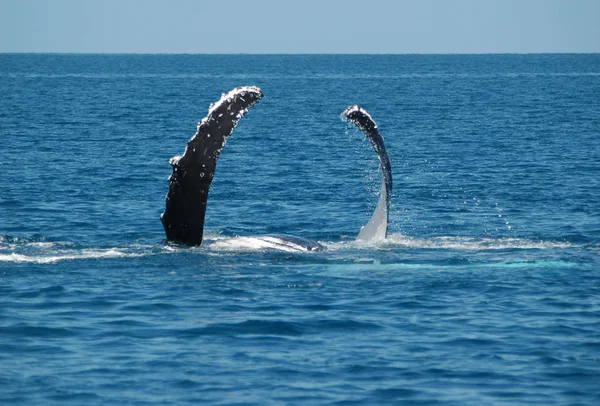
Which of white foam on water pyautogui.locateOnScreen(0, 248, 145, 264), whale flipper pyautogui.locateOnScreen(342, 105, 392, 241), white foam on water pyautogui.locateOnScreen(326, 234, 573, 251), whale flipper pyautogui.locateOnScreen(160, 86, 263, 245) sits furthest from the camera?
white foam on water pyautogui.locateOnScreen(326, 234, 573, 251)

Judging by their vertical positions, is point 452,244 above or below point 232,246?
above

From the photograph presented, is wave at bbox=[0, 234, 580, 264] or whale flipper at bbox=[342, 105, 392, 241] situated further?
wave at bbox=[0, 234, 580, 264]

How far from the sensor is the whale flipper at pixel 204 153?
18828 mm

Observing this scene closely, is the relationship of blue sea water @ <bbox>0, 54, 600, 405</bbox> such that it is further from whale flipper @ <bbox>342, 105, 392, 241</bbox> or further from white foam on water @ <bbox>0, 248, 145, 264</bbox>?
whale flipper @ <bbox>342, 105, 392, 241</bbox>

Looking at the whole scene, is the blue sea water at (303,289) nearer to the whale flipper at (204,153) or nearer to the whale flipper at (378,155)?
the whale flipper at (378,155)

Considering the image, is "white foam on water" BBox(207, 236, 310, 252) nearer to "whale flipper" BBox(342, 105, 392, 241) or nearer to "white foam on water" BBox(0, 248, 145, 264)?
"white foam on water" BBox(0, 248, 145, 264)

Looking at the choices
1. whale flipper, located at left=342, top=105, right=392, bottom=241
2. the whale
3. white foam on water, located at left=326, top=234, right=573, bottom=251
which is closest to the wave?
white foam on water, located at left=326, top=234, right=573, bottom=251

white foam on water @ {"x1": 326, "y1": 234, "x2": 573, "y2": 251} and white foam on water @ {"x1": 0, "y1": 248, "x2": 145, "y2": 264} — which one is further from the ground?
white foam on water @ {"x1": 326, "y1": 234, "x2": 573, "y2": 251}

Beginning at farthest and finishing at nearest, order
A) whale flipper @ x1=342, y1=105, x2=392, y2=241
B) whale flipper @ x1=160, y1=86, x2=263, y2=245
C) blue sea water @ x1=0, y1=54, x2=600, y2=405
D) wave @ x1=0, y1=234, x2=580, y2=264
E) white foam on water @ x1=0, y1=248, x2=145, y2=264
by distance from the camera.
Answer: wave @ x1=0, y1=234, x2=580, y2=264 < white foam on water @ x1=0, y1=248, x2=145, y2=264 < whale flipper @ x1=342, y1=105, x2=392, y2=241 < whale flipper @ x1=160, y1=86, x2=263, y2=245 < blue sea water @ x1=0, y1=54, x2=600, y2=405

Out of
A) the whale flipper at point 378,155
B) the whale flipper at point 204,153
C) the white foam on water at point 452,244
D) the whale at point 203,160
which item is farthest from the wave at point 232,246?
the whale flipper at point 204,153

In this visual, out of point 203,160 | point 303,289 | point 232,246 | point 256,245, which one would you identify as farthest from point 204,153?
point 256,245

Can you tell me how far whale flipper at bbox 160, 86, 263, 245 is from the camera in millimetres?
18828

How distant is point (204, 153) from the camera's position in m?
19.1

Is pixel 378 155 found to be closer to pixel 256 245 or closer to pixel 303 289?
pixel 256 245
